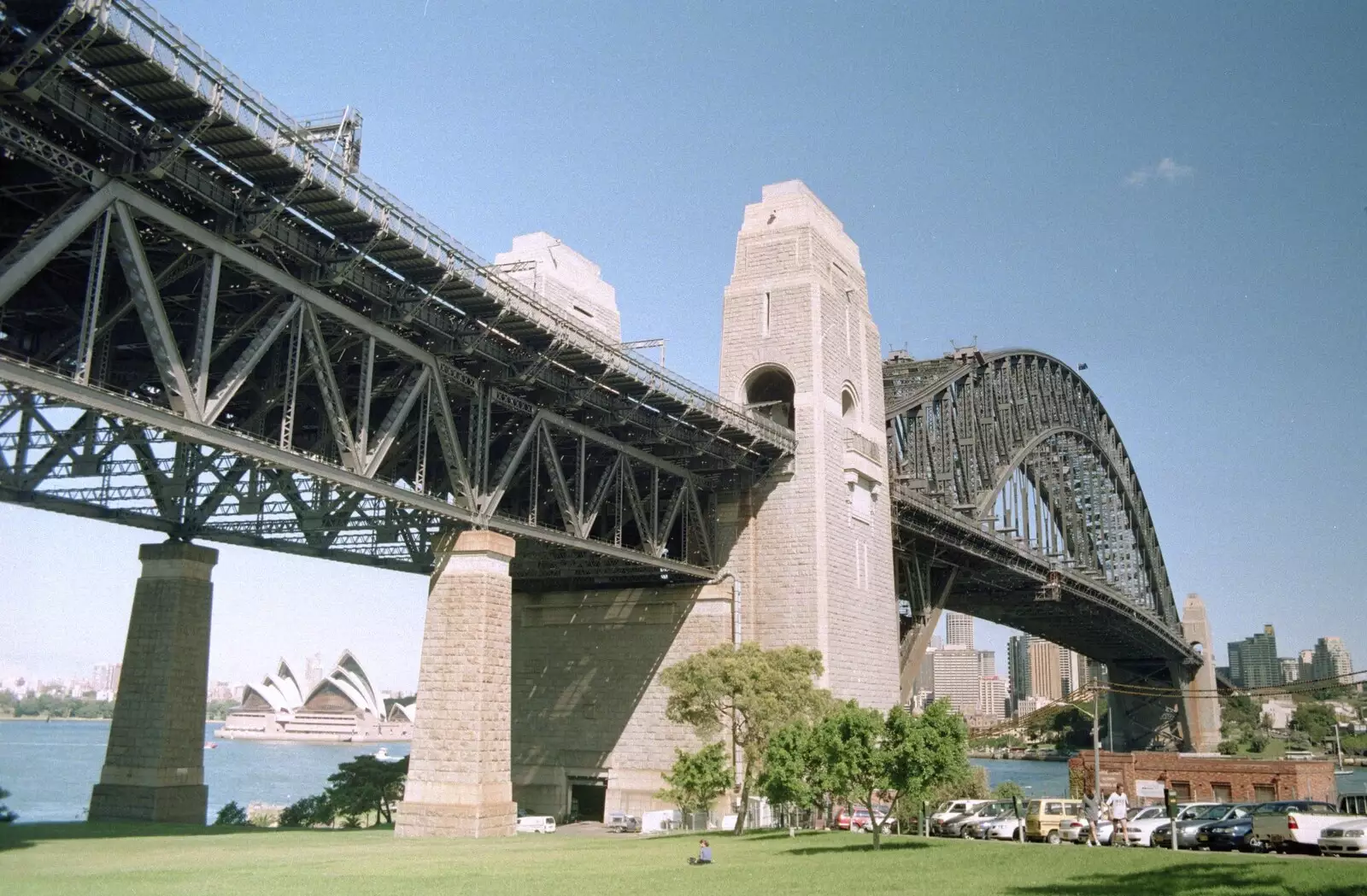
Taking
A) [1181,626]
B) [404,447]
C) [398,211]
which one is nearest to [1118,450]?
[1181,626]

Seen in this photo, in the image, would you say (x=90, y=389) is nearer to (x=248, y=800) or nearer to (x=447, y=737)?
(x=447, y=737)

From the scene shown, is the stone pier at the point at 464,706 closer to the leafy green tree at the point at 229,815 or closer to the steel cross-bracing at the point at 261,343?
the steel cross-bracing at the point at 261,343

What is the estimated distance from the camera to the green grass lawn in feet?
74.9

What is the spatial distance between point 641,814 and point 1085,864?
3232 cm

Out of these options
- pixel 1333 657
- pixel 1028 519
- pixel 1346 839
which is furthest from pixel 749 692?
pixel 1333 657

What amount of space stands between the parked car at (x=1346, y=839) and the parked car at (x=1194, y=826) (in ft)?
14.9

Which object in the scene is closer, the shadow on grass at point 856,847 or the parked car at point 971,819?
the shadow on grass at point 856,847

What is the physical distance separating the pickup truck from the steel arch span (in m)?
35.6

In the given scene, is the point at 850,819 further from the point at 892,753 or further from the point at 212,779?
the point at 212,779

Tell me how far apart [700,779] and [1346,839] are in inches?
971

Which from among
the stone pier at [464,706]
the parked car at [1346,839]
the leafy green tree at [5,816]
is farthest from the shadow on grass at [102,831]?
the parked car at [1346,839]

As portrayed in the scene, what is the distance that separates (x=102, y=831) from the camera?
118 feet

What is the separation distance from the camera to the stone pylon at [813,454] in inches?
2173

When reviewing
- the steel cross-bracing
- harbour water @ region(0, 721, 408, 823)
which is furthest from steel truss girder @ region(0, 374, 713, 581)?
harbour water @ region(0, 721, 408, 823)
